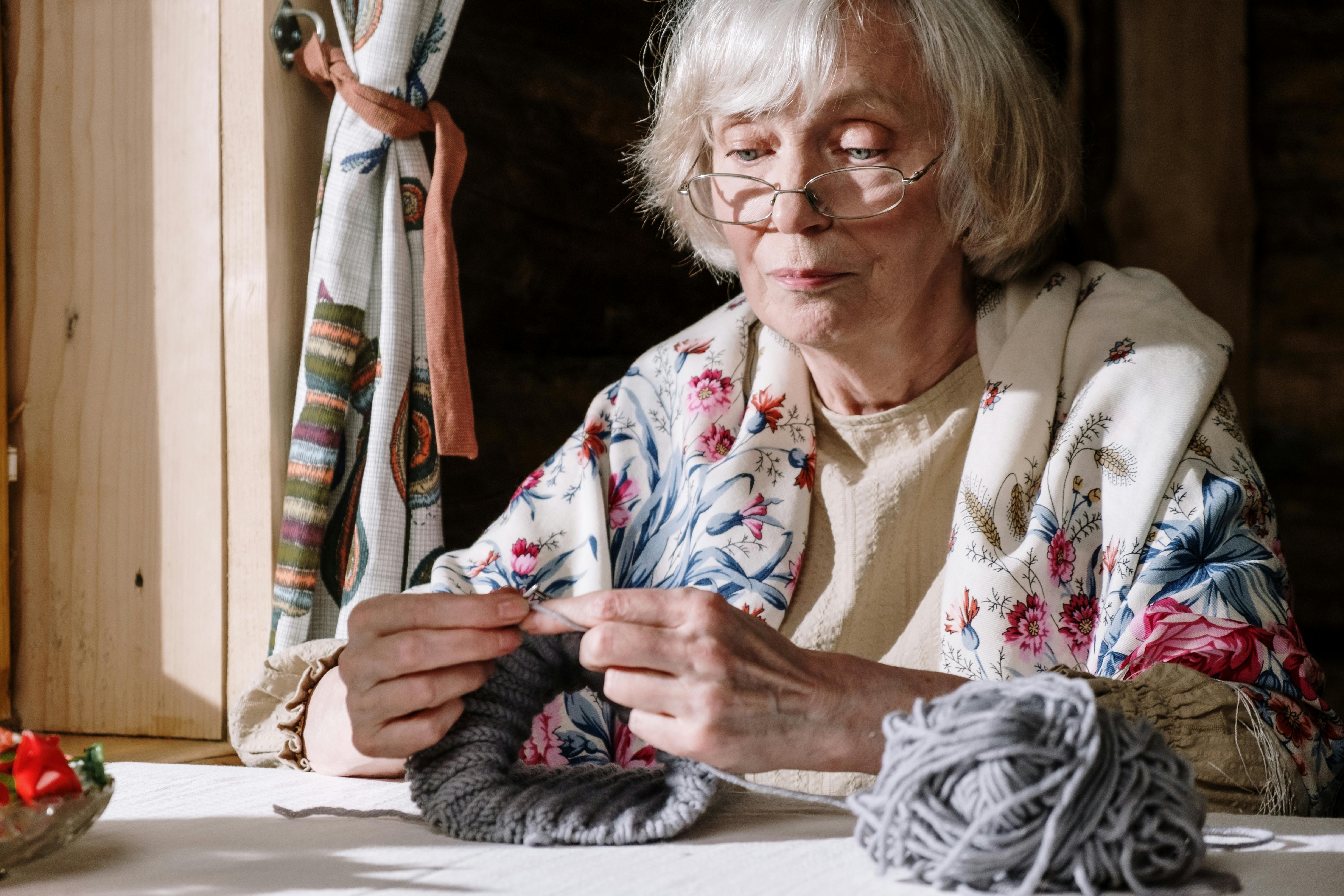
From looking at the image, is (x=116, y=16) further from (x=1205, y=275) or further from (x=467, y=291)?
(x=1205, y=275)

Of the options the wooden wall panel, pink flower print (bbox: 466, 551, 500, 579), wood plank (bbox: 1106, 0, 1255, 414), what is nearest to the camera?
pink flower print (bbox: 466, 551, 500, 579)

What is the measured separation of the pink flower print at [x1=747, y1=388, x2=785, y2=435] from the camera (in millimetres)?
1348

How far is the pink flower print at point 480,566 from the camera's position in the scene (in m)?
1.32

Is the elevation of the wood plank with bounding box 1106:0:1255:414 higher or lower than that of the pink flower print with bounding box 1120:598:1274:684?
higher

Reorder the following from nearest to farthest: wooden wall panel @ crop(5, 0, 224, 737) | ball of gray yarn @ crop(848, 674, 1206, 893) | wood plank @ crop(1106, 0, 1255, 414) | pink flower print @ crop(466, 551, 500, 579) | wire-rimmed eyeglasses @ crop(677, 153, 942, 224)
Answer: ball of gray yarn @ crop(848, 674, 1206, 893), wire-rimmed eyeglasses @ crop(677, 153, 942, 224), pink flower print @ crop(466, 551, 500, 579), wooden wall panel @ crop(5, 0, 224, 737), wood plank @ crop(1106, 0, 1255, 414)

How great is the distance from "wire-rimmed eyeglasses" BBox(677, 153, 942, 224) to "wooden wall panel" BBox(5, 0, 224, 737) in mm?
665

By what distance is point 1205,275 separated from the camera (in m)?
2.53

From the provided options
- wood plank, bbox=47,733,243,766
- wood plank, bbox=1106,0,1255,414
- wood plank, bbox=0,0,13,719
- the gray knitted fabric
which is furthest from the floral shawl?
wood plank, bbox=1106,0,1255,414

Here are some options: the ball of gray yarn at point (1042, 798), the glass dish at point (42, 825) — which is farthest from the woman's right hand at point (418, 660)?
the ball of gray yarn at point (1042, 798)

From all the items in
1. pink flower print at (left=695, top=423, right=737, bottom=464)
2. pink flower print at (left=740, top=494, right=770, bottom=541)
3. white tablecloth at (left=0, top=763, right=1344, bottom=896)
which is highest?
pink flower print at (left=695, top=423, right=737, bottom=464)

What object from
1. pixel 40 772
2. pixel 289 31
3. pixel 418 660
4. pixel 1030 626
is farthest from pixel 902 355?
pixel 40 772

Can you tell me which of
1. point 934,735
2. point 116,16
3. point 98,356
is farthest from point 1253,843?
point 116,16

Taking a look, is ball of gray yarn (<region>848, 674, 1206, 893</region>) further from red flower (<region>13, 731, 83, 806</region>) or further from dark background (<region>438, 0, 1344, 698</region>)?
dark background (<region>438, 0, 1344, 698</region>)

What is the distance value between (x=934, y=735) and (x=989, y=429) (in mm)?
586
